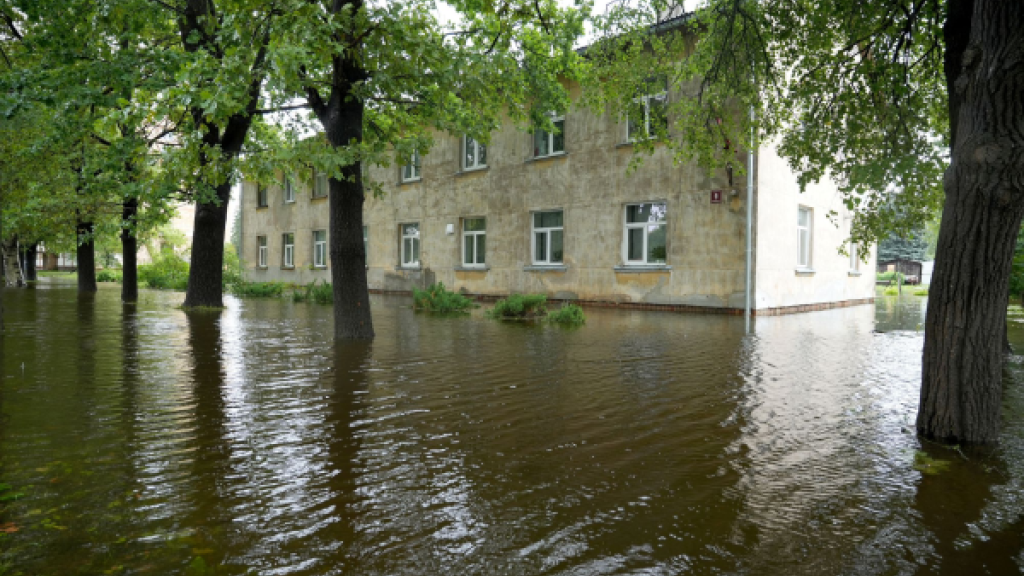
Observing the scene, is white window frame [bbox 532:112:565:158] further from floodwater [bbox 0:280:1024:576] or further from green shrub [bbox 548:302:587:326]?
floodwater [bbox 0:280:1024:576]

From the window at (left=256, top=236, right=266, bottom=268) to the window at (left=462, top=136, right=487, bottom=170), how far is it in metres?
16.7

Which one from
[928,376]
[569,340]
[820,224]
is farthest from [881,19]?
[820,224]

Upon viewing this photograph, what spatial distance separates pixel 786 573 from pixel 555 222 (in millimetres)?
17445

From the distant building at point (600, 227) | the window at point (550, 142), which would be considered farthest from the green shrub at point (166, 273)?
the window at point (550, 142)

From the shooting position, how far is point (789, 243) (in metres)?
16.7

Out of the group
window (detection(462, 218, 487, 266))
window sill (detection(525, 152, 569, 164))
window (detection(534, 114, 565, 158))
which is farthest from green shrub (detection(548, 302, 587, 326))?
window (detection(462, 218, 487, 266))

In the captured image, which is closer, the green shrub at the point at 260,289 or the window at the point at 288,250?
the green shrub at the point at 260,289

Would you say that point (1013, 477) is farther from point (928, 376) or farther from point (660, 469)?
point (660, 469)

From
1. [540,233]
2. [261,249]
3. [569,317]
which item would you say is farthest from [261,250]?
[569,317]

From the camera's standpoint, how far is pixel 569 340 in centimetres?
986

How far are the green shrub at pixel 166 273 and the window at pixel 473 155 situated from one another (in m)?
14.1

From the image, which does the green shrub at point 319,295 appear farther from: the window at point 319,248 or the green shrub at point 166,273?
the green shrub at point 166,273

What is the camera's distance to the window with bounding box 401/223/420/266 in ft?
81.1

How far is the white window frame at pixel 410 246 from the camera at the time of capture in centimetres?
2464
